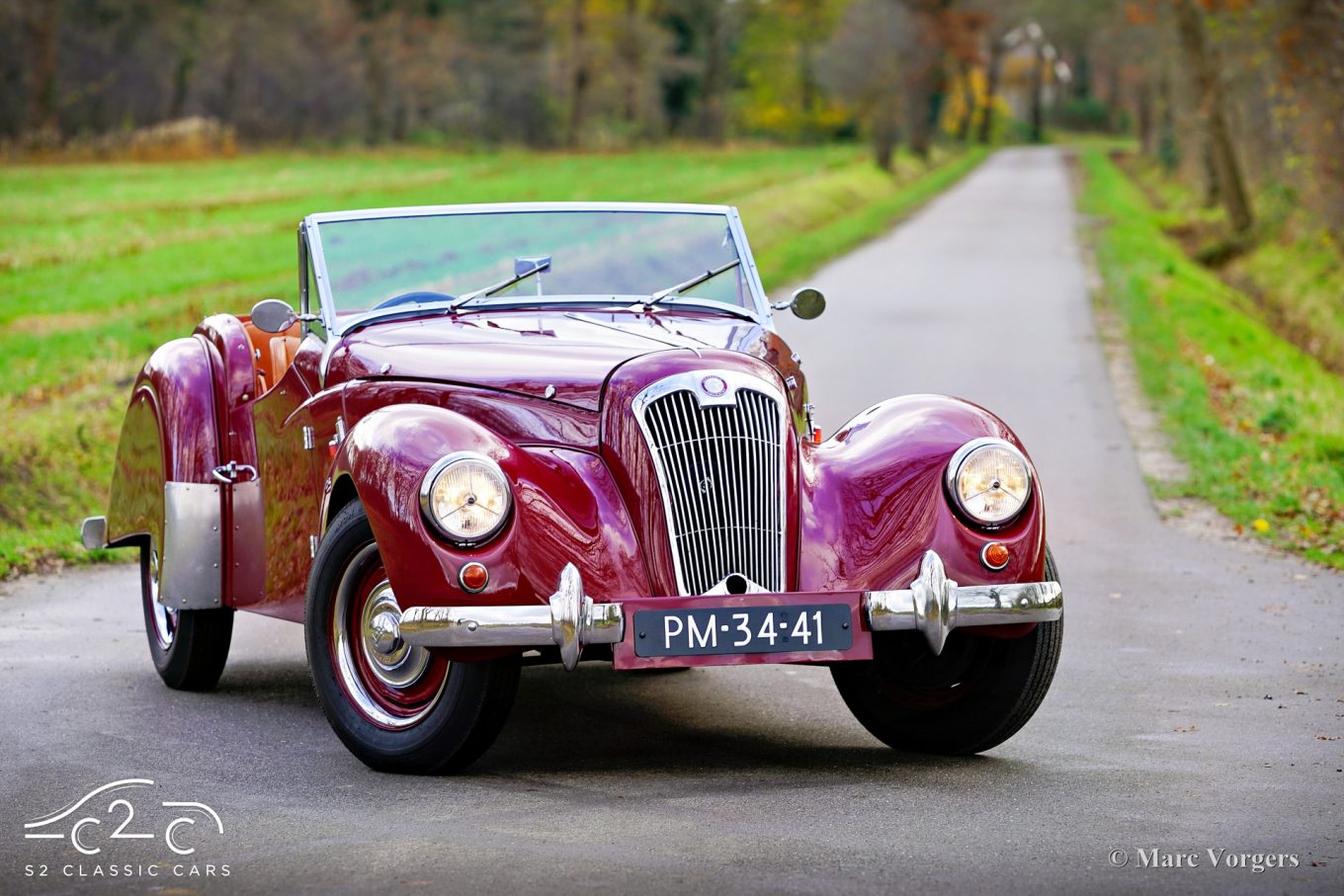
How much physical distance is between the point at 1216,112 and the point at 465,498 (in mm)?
30846

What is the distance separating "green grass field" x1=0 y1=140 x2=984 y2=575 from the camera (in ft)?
39.7

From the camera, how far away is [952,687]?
582cm

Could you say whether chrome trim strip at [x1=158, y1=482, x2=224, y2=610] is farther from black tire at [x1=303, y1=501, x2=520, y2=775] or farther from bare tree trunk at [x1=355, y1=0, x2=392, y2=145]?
bare tree trunk at [x1=355, y1=0, x2=392, y2=145]

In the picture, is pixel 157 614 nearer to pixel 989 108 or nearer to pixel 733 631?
pixel 733 631

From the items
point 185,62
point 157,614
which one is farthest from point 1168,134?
point 157,614

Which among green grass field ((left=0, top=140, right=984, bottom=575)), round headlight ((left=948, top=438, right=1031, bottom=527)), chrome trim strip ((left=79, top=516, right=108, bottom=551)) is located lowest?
green grass field ((left=0, top=140, right=984, bottom=575))

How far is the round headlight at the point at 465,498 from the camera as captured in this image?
5156mm

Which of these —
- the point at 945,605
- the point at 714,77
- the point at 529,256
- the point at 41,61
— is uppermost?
the point at 41,61

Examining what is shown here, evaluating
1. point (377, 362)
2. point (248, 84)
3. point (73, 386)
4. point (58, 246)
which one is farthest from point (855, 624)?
point (248, 84)

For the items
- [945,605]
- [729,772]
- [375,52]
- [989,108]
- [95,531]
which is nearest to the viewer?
[945,605]

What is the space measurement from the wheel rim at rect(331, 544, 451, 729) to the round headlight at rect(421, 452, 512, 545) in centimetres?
34

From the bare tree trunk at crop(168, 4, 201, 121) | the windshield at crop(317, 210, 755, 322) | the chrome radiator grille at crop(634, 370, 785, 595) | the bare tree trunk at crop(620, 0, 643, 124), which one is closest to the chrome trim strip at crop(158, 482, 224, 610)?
the windshield at crop(317, 210, 755, 322)

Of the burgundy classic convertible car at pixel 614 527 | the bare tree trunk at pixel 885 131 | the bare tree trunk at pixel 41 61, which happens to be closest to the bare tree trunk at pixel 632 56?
the bare tree trunk at pixel 885 131

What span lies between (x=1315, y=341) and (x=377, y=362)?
720 inches
